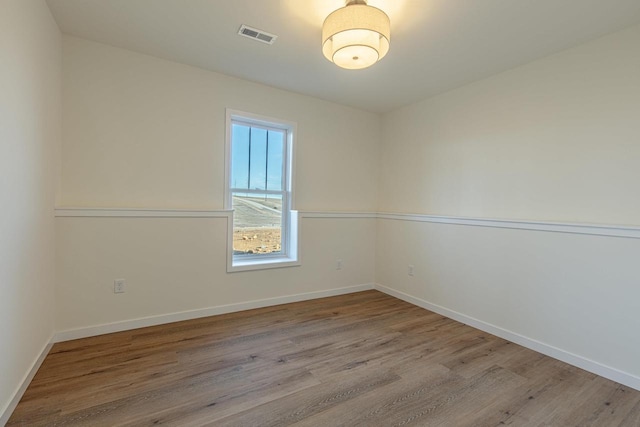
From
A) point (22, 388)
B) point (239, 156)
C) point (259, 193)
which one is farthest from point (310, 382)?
point (239, 156)

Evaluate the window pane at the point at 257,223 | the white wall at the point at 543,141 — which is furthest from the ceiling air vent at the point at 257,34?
the white wall at the point at 543,141

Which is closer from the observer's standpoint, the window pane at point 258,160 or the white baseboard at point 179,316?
the white baseboard at point 179,316

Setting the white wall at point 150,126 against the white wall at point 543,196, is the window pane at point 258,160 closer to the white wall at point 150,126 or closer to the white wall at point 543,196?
the white wall at point 150,126

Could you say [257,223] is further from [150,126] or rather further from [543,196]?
[543,196]

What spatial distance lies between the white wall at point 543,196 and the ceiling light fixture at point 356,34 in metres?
1.62

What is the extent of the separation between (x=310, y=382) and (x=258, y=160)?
237 centimetres

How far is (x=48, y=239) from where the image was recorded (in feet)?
7.28

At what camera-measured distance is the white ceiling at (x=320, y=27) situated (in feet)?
6.48

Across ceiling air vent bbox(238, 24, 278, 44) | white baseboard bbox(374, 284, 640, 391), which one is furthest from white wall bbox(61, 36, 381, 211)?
white baseboard bbox(374, 284, 640, 391)

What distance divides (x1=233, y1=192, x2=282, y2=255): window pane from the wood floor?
0.93m

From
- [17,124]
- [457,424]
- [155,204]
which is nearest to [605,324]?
[457,424]

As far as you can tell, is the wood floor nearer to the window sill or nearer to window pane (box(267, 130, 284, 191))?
the window sill

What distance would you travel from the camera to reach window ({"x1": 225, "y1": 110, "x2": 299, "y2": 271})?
10.7ft

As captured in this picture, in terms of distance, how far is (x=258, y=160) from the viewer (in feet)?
11.3
